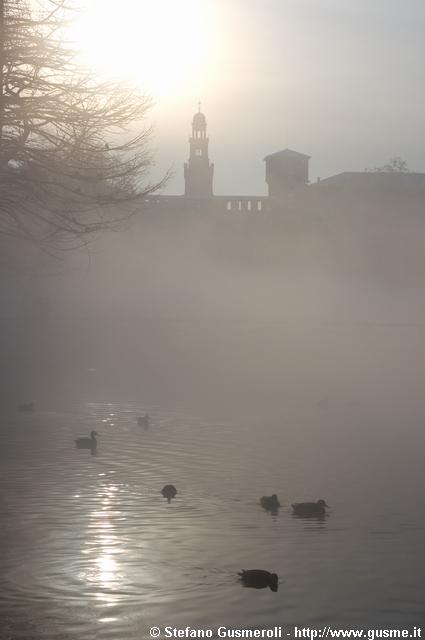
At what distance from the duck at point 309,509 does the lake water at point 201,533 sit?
10 centimetres

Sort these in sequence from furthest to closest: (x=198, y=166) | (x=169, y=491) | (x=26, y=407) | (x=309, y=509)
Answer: (x=198, y=166) → (x=26, y=407) → (x=169, y=491) → (x=309, y=509)

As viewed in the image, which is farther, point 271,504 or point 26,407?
point 26,407

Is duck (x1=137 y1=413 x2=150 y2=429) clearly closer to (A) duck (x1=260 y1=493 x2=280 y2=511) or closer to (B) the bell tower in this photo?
(A) duck (x1=260 y1=493 x2=280 y2=511)

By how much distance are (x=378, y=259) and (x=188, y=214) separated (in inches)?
769

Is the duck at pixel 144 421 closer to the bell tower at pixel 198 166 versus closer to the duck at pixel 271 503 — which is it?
the duck at pixel 271 503

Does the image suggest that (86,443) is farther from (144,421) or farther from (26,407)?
(26,407)

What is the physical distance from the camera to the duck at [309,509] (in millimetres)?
11992

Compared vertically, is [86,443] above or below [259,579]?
above

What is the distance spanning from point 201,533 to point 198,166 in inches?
5550

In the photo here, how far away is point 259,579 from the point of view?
941 centimetres

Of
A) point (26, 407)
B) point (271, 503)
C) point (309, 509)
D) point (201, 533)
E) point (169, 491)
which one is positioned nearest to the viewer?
point (201, 533)

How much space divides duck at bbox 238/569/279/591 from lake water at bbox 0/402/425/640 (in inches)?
2.9

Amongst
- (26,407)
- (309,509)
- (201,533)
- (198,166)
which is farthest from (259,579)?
(198,166)

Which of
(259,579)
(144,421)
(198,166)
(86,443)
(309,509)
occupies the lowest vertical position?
(259,579)
